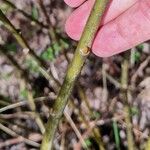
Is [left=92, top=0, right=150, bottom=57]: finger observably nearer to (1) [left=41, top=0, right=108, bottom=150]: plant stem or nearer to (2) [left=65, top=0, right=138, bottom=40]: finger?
(2) [left=65, top=0, right=138, bottom=40]: finger

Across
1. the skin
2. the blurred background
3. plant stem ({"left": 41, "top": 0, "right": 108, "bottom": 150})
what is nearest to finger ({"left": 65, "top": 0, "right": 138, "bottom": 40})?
the skin

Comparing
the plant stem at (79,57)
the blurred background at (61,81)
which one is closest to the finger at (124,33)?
the plant stem at (79,57)

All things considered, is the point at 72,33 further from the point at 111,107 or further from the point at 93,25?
the point at 111,107

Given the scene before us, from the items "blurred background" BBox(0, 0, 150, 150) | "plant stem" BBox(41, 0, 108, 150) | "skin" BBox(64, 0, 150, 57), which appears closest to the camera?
"plant stem" BBox(41, 0, 108, 150)

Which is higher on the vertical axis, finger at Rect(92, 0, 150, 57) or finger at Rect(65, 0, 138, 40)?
finger at Rect(65, 0, 138, 40)

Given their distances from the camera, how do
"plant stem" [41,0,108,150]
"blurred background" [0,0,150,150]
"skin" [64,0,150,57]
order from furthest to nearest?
"blurred background" [0,0,150,150] → "skin" [64,0,150,57] → "plant stem" [41,0,108,150]

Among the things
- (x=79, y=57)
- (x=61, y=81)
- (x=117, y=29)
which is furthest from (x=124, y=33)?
(x=61, y=81)

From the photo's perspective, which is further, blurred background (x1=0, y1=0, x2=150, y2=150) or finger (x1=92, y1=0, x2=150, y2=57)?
blurred background (x1=0, y1=0, x2=150, y2=150)
